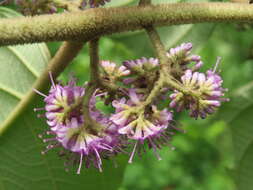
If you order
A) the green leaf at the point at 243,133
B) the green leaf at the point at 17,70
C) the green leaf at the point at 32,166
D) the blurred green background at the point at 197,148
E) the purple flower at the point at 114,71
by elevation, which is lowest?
the blurred green background at the point at 197,148

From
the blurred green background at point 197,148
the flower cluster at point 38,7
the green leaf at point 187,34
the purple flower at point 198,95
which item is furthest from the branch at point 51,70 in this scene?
the blurred green background at point 197,148

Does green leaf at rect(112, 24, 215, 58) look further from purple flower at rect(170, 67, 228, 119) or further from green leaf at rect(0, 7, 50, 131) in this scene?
purple flower at rect(170, 67, 228, 119)

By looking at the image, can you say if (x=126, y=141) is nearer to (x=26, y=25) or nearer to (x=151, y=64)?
(x=151, y=64)

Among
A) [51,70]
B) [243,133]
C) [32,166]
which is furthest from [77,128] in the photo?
[243,133]

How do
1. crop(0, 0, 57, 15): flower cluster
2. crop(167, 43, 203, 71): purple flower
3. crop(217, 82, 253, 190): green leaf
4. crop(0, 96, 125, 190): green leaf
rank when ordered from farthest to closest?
crop(217, 82, 253, 190): green leaf
crop(0, 96, 125, 190): green leaf
crop(0, 0, 57, 15): flower cluster
crop(167, 43, 203, 71): purple flower

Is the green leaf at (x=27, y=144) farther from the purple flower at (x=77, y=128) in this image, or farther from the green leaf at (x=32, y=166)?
the purple flower at (x=77, y=128)

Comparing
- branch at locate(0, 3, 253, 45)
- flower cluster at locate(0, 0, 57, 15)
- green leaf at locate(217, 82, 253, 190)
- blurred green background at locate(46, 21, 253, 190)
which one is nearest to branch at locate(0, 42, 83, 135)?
flower cluster at locate(0, 0, 57, 15)

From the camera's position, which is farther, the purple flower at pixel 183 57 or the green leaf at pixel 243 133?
the green leaf at pixel 243 133
